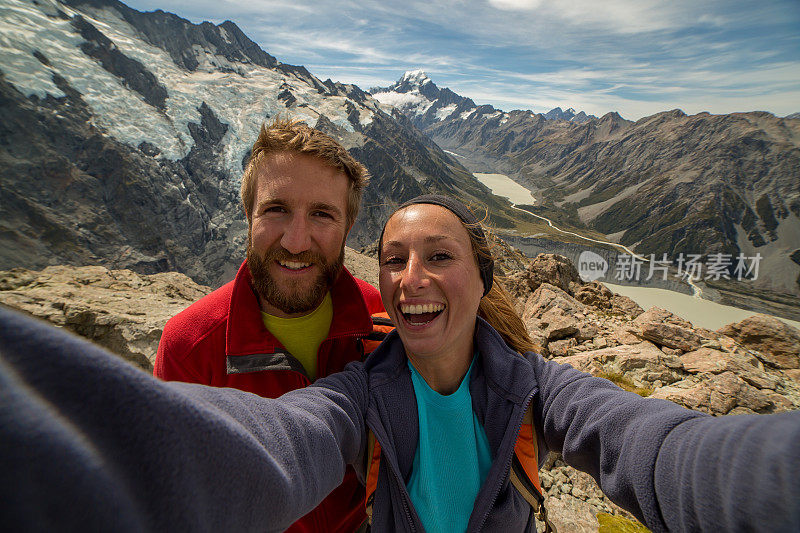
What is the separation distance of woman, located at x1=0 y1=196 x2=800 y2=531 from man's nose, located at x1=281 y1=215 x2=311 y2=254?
0.92 metres

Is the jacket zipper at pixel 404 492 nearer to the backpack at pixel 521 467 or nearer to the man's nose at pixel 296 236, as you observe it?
the backpack at pixel 521 467

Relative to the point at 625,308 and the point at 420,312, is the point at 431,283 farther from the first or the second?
the point at 625,308

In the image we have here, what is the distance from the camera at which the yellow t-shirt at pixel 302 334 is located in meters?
3.70

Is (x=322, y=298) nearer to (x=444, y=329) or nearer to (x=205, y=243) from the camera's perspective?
(x=444, y=329)

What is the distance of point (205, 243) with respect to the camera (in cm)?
10231

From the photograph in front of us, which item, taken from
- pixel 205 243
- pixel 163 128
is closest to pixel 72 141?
pixel 163 128

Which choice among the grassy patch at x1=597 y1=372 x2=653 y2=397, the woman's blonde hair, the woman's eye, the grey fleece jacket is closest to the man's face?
the woman's eye

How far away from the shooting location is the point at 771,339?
13.6 meters

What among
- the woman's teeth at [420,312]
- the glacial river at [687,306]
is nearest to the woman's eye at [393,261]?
A: the woman's teeth at [420,312]

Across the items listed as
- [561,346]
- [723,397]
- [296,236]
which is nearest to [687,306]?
[561,346]

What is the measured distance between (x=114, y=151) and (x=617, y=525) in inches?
4693

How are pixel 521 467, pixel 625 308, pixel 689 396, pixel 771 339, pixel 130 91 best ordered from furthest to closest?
pixel 130 91, pixel 625 308, pixel 771 339, pixel 689 396, pixel 521 467

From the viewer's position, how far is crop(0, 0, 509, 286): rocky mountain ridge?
76688 mm

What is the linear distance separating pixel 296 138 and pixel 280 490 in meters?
3.26
